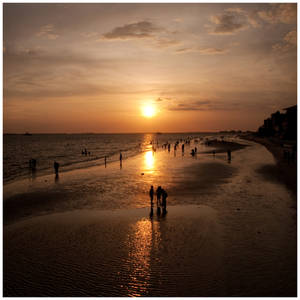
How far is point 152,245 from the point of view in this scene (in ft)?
38.4

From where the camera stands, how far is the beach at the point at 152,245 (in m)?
8.71

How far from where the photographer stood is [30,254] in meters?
11.2

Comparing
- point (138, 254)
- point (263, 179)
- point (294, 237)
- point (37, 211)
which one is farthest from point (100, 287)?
point (263, 179)

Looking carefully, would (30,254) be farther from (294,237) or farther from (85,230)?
(294,237)

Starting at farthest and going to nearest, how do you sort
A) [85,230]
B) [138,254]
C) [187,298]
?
[85,230] → [138,254] → [187,298]

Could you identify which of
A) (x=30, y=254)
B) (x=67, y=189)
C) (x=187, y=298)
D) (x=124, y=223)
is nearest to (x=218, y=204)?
(x=124, y=223)

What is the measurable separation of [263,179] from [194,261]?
20.2 meters

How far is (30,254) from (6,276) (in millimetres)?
1640

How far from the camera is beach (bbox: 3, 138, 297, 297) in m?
8.71

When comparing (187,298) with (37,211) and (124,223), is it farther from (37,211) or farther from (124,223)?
(37,211)

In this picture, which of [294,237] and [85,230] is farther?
A: [85,230]

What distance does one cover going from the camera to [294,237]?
39.7 ft

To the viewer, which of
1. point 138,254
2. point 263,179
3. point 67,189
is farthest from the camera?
point 263,179

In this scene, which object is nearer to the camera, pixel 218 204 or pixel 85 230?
pixel 85 230
